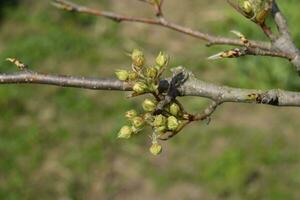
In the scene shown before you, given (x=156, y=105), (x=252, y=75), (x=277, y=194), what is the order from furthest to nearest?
(x=252, y=75) < (x=277, y=194) < (x=156, y=105)

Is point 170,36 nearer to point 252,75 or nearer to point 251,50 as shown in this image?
point 252,75

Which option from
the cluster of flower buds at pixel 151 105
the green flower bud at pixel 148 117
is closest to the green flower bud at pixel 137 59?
the cluster of flower buds at pixel 151 105

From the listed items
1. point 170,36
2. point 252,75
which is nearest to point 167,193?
point 252,75

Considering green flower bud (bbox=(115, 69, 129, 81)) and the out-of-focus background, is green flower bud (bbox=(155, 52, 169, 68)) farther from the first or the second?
the out-of-focus background

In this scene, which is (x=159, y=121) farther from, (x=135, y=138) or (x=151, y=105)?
(x=135, y=138)

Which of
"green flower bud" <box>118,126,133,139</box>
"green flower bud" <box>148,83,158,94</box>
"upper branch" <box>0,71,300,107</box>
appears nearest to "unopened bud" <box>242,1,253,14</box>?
"upper branch" <box>0,71,300,107</box>

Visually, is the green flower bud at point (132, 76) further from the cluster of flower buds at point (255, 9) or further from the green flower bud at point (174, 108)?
the cluster of flower buds at point (255, 9)
